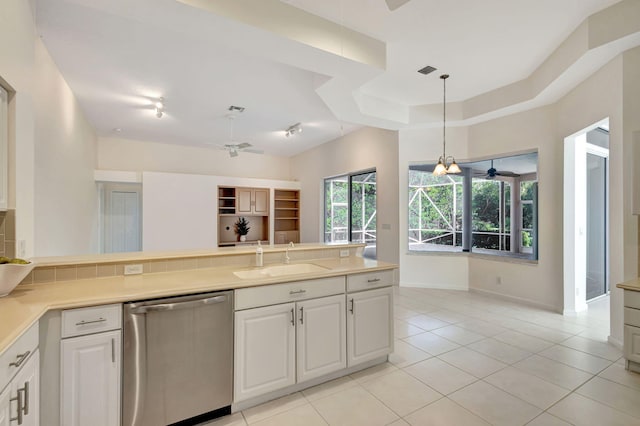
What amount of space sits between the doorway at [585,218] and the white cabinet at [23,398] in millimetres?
5219

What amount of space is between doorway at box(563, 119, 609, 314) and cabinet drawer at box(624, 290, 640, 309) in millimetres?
1542

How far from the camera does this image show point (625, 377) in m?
2.45

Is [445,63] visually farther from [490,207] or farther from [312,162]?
[312,162]

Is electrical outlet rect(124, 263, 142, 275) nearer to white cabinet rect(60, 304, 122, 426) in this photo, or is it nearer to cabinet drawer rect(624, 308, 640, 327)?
white cabinet rect(60, 304, 122, 426)

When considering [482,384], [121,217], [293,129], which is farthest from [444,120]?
[121,217]

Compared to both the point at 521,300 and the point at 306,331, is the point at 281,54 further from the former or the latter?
the point at 521,300

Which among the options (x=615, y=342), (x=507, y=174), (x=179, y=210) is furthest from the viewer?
(x=179, y=210)

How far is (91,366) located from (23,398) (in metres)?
0.33

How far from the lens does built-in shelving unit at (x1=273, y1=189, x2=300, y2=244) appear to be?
26.5 ft

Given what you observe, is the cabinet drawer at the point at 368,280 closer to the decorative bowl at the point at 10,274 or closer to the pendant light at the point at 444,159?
the pendant light at the point at 444,159

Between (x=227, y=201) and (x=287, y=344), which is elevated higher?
(x=227, y=201)

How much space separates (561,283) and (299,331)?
386cm

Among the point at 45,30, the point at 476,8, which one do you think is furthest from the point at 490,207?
the point at 45,30

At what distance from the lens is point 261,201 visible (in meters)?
7.68
